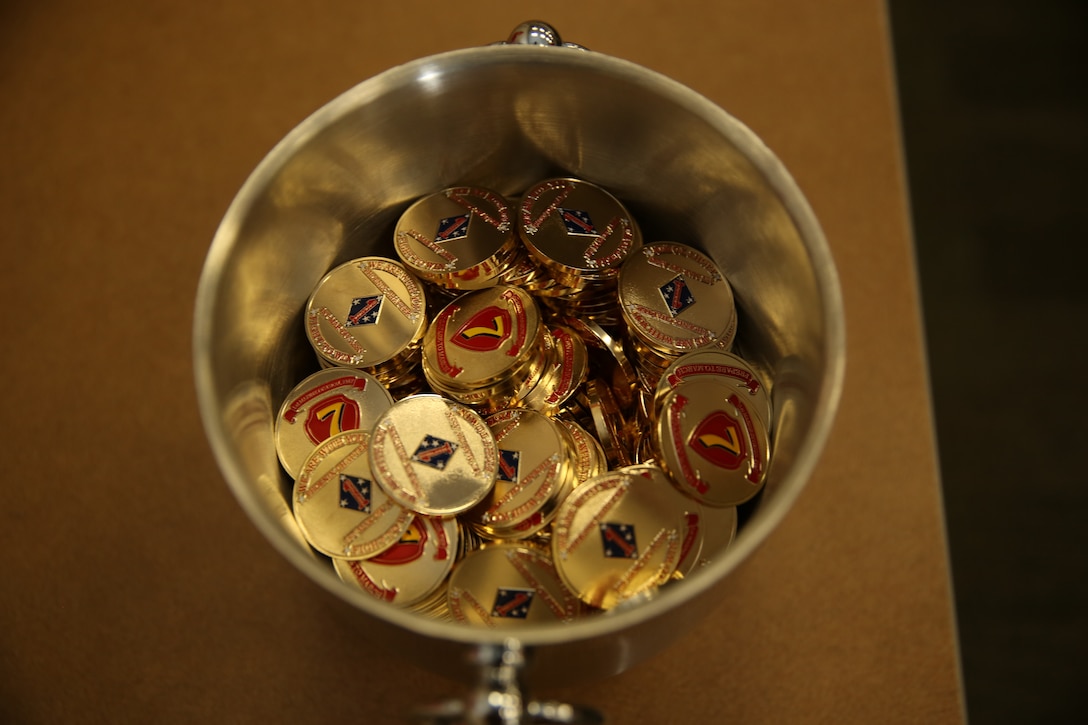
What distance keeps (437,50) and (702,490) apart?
34.8 inches

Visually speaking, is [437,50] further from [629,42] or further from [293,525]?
[293,525]

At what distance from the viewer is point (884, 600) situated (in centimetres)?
104

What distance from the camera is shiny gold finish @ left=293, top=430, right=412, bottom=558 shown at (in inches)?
34.0

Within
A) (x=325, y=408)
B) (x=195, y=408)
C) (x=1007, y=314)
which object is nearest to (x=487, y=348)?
(x=325, y=408)

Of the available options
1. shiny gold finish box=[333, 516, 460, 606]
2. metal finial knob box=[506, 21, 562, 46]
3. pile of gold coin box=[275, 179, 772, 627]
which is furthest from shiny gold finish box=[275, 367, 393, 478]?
metal finial knob box=[506, 21, 562, 46]

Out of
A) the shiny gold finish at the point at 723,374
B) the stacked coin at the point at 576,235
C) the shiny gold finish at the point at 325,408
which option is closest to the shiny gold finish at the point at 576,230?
the stacked coin at the point at 576,235

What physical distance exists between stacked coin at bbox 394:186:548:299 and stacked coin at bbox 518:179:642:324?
0.03 meters

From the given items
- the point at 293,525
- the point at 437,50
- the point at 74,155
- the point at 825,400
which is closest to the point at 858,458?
the point at 825,400

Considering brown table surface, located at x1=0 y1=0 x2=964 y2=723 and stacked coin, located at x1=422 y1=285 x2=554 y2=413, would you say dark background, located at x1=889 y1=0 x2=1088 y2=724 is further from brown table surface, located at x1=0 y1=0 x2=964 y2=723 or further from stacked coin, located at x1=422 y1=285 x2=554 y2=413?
stacked coin, located at x1=422 y1=285 x2=554 y2=413

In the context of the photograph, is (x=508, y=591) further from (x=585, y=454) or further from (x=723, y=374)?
(x=723, y=374)

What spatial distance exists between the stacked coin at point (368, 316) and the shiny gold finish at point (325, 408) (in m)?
0.02

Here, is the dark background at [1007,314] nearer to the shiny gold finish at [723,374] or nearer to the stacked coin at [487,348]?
the shiny gold finish at [723,374]

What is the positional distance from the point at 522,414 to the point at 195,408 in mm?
500

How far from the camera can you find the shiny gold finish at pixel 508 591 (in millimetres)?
841
